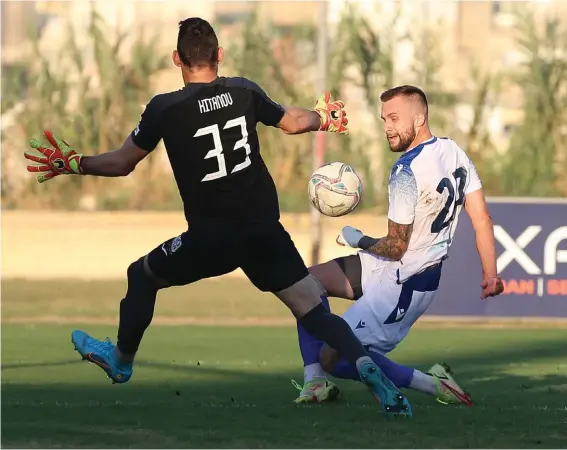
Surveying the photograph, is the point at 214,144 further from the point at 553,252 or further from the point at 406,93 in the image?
the point at 553,252

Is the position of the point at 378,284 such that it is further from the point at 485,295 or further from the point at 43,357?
the point at 43,357

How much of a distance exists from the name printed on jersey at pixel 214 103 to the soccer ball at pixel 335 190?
4.51 ft

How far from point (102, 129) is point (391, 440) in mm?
20886

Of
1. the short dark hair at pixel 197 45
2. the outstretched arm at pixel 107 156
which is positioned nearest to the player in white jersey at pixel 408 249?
the short dark hair at pixel 197 45

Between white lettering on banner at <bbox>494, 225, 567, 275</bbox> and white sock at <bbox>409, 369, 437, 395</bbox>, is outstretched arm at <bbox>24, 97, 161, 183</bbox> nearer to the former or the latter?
white sock at <bbox>409, 369, 437, 395</bbox>

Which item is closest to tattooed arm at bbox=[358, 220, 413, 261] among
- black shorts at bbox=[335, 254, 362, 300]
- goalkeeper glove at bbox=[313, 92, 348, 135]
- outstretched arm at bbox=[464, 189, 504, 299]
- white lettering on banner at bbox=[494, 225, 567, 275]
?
black shorts at bbox=[335, 254, 362, 300]

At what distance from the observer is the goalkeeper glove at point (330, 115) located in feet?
26.9

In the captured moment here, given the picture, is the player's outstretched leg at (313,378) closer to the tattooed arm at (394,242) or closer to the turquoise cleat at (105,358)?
the tattooed arm at (394,242)

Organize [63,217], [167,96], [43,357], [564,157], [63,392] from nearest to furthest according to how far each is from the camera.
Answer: [167,96]
[63,392]
[43,357]
[63,217]
[564,157]

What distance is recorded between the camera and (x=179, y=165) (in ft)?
25.1

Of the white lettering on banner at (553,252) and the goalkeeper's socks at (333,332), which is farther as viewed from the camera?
the white lettering on banner at (553,252)

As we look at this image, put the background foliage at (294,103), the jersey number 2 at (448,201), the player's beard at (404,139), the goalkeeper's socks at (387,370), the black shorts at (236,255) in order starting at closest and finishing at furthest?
the black shorts at (236,255), the jersey number 2 at (448,201), the player's beard at (404,139), the goalkeeper's socks at (387,370), the background foliage at (294,103)

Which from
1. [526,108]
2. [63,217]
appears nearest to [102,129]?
[63,217]

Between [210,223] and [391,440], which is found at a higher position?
[210,223]
